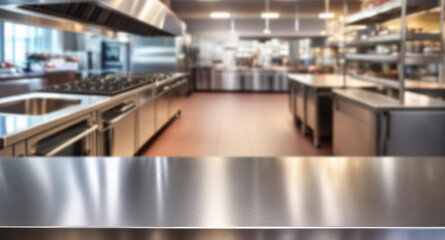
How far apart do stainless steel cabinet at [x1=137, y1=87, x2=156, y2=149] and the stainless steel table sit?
393 centimetres

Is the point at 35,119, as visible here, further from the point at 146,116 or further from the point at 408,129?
the point at 146,116

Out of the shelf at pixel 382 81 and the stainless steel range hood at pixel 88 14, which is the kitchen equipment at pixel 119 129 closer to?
the stainless steel range hood at pixel 88 14

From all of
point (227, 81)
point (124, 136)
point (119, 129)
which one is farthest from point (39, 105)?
point (227, 81)

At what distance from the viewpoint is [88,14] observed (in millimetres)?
5109

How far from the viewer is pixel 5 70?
5457 mm

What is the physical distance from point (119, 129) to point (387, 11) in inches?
105

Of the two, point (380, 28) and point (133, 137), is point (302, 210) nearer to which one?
point (133, 137)

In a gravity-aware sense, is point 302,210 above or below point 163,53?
below

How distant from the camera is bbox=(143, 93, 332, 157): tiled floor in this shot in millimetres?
6152

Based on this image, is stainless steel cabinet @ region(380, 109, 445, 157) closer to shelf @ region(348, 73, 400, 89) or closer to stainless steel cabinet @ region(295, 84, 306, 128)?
shelf @ region(348, 73, 400, 89)

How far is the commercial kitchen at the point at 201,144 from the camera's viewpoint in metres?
0.96

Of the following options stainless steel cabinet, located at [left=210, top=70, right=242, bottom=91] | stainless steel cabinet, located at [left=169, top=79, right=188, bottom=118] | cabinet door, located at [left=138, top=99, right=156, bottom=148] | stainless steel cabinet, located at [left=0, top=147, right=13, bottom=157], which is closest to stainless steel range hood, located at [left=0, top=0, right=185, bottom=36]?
cabinet door, located at [left=138, top=99, right=156, bottom=148]

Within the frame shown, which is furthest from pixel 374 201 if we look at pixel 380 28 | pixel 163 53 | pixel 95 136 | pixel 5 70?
pixel 163 53

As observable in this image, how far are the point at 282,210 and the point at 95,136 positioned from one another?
2844mm
